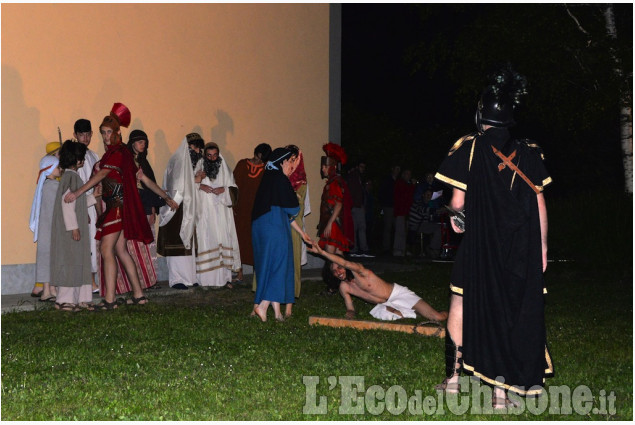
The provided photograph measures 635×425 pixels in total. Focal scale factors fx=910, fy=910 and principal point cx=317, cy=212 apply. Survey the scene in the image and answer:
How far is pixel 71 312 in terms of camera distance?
369 inches

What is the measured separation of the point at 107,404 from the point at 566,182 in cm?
2769

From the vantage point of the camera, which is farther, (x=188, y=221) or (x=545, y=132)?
(x=545, y=132)

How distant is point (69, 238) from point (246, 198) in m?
3.58

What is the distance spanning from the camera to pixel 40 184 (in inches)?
405

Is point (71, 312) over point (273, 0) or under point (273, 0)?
under

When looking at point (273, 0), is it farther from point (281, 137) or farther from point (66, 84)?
point (66, 84)

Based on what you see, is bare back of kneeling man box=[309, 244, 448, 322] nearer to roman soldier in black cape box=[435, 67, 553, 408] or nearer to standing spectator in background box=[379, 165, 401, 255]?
roman soldier in black cape box=[435, 67, 553, 408]

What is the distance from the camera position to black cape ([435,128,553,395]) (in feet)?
17.6

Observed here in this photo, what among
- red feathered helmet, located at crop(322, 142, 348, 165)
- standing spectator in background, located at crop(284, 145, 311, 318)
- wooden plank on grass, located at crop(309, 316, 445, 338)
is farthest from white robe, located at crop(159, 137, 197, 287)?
wooden plank on grass, located at crop(309, 316, 445, 338)

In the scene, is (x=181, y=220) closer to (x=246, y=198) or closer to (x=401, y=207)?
(x=246, y=198)

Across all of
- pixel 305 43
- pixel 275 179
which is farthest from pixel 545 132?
pixel 275 179

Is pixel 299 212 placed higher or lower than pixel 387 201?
higher

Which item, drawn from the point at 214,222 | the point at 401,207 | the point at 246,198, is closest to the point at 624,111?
the point at 401,207

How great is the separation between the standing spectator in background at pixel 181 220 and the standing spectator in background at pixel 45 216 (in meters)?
2.02
